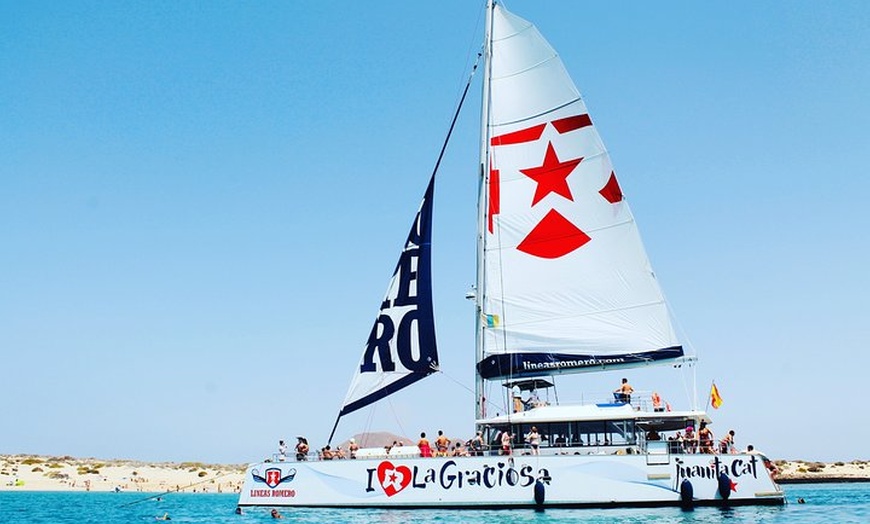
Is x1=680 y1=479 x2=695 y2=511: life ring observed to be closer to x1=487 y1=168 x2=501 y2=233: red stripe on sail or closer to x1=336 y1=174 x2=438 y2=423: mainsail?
x1=336 y1=174 x2=438 y2=423: mainsail

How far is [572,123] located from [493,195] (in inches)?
147

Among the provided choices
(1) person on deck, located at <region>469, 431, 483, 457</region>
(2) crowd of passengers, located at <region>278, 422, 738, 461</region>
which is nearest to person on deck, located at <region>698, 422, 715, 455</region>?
(2) crowd of passengers, located at <region>278, 422, 738, 461</region>

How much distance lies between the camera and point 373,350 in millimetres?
29984

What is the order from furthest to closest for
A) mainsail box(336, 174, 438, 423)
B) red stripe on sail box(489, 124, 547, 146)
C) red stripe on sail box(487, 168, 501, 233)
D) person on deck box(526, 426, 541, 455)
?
red stripe on sail box(489, 124, 547, 146) < red stripe on sail box(487, 168, 501, 233) < mainsail box(336, 174, 438, 423) < person on deck box(526, 426, 541, 455)

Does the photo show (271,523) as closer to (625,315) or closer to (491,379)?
(491,379)

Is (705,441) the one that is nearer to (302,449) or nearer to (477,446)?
(477,446)

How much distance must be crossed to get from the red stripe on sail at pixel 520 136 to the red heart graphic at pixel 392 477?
11.7 metres

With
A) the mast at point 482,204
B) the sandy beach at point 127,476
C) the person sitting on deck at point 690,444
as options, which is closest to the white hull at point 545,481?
the person sitting on deck at point 690,444

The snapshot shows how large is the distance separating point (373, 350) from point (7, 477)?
51.1 metres

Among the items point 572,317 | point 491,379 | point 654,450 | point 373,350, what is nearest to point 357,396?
point 373,350

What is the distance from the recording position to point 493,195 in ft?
99.0

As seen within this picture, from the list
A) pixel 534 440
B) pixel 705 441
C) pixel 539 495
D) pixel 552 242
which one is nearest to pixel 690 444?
pixel 705 441

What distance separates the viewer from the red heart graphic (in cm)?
2633

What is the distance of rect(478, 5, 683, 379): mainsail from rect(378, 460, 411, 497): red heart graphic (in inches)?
178
